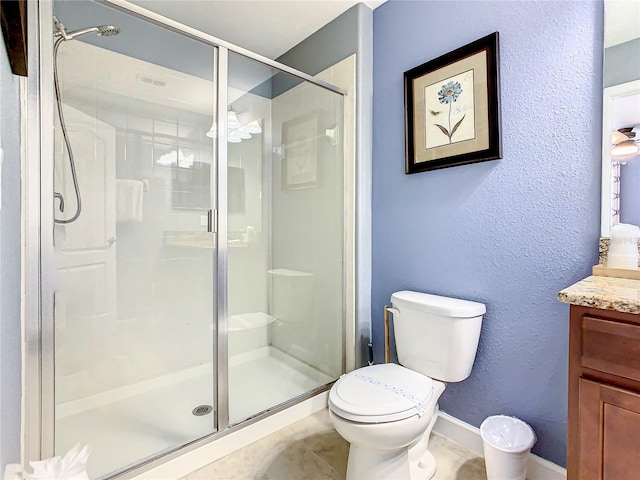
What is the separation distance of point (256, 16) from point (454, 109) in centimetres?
133

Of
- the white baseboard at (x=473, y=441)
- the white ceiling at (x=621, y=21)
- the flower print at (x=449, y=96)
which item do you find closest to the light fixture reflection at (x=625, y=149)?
the white ceiling at (x=621, y=21)

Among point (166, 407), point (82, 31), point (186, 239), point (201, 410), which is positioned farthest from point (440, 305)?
point (82, 31)

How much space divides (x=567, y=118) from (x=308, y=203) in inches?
54.2

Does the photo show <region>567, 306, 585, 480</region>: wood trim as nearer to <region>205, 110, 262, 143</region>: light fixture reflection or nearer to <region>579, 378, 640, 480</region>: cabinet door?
<region>579, 378, 640, 480</region>: cabinet door

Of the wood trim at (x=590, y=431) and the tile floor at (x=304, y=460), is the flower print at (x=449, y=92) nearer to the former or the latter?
the wood trim at (x=590, y=431)

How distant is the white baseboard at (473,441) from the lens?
4.33ft

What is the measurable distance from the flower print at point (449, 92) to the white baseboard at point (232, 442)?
172 cm

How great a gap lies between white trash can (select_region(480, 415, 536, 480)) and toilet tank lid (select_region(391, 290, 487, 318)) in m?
0.47

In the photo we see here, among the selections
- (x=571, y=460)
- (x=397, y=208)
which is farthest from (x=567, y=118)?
(x=571, y=460)

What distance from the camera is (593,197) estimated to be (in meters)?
1.21

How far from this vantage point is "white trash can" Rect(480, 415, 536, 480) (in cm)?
127

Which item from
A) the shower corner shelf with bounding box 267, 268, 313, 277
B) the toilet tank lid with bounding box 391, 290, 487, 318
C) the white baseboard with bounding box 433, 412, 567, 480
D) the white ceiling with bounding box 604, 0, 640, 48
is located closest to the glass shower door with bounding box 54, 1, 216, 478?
the shower corner shelf with bounding box 267, 268, 313, 277

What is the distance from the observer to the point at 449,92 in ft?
5.24

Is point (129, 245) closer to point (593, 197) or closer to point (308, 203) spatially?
point (308, 203)
